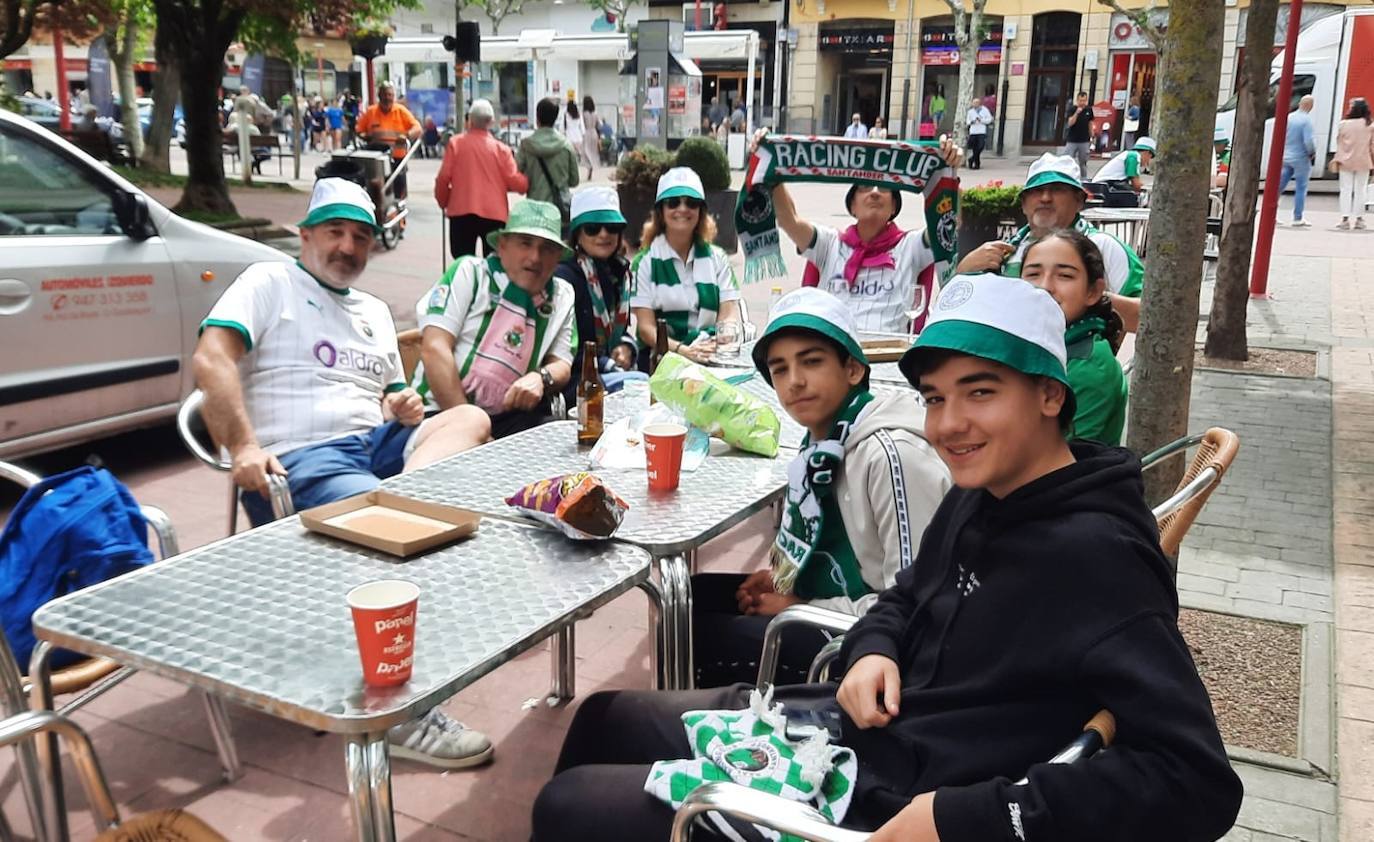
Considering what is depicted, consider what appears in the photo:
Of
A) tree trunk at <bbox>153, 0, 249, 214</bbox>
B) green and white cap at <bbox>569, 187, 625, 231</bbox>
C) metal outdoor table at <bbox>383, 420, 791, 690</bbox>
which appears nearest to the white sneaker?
metal outdoor table at <bbox>383, 420, 791, 690</bbox>

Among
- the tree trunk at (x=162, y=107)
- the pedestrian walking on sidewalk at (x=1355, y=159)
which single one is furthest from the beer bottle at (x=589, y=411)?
the pedestrian walking on sidewalk at (x=1355, y=159)

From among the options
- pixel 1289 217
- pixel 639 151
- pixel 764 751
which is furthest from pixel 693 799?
pixel 1289 217

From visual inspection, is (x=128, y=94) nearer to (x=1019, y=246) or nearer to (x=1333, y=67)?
(x=1019, y=246)

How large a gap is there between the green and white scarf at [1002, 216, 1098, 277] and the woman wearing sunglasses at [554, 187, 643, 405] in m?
1.64

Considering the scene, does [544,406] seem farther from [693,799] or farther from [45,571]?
[693,799]

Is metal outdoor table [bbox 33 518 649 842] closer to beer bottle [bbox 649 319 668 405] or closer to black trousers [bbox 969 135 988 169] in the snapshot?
beer bottle [bbox 649 319 668 405]

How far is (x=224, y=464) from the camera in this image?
3297 mm

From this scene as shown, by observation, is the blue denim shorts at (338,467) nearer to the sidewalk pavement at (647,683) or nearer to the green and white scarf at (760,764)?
the sidewalk pavement at (647,683)

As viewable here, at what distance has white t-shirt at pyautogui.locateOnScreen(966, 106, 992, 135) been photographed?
93.1 feet

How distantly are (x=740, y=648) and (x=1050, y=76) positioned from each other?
34.4 metres

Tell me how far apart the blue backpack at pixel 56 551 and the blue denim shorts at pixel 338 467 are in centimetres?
61

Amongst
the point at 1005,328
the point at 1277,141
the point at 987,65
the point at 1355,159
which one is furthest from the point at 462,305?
the point at 987,65

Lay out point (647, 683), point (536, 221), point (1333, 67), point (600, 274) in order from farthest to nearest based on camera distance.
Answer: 1. point (1333, 67)
2. point (600, 274)
3. point (536, 221)
4. point (647, 683)

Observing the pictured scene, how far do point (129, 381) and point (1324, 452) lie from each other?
6.41 metres
